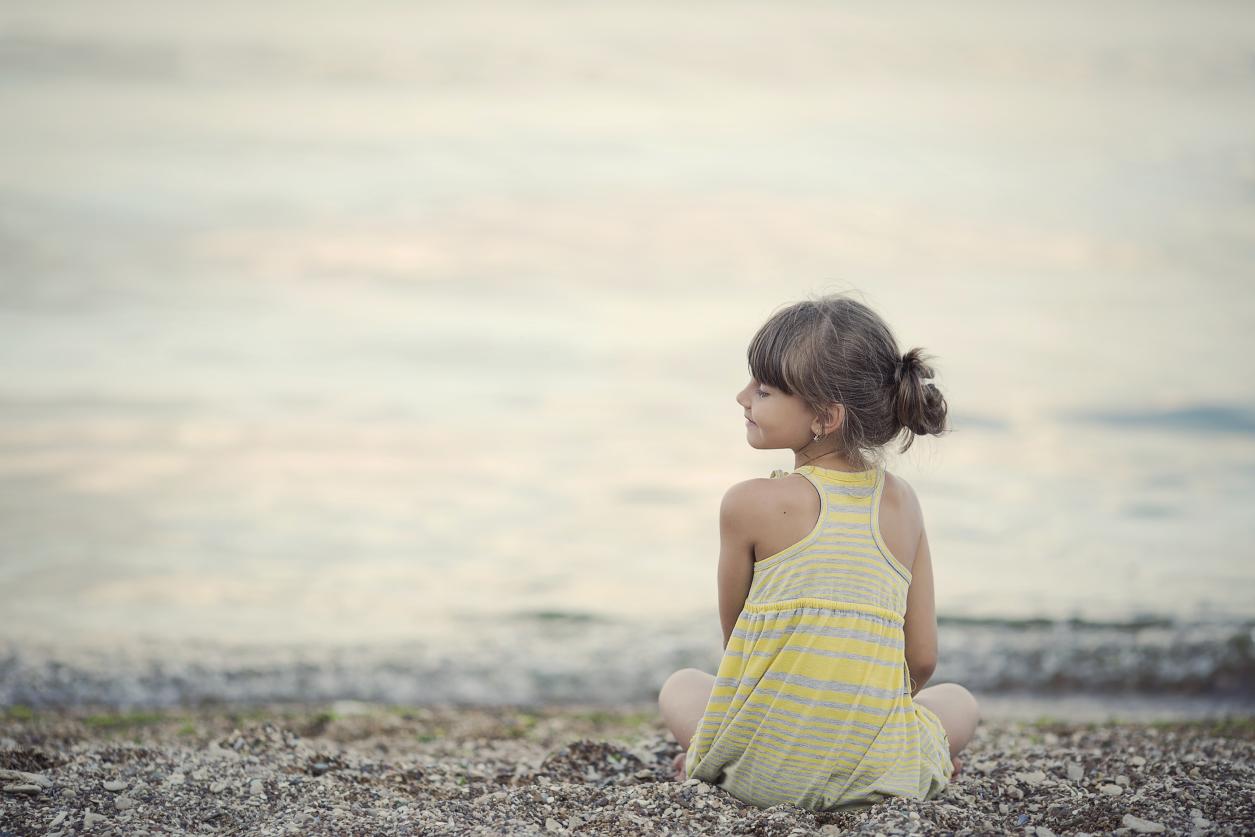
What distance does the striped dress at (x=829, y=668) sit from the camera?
3562 millimetres

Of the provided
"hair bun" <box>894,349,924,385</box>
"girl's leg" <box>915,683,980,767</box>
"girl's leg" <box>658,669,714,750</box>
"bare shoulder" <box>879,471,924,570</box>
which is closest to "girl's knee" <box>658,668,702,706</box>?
"girl's leg" <box>658,669,714,750</box>

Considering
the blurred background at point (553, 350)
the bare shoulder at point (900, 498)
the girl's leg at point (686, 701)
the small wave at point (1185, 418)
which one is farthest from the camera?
the small wave at point (1185, 418)

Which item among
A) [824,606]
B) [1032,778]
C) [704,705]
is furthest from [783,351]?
[1032,778]

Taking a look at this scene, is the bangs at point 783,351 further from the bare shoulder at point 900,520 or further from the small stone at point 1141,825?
the small stone at point 1141,825

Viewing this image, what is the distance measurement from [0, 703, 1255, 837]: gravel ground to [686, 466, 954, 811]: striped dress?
12 cm

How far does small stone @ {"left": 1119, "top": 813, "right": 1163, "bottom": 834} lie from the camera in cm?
347

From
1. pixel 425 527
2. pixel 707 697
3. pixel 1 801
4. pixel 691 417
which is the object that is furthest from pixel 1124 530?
pixel 1 801

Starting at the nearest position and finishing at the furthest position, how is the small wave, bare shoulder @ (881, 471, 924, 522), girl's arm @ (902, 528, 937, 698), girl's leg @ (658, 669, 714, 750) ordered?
bare shoulder @ (881, 471, 924, 522) < girl's arm @ (902, 528, 937, 698) < girl's leg @ (658, 669, 714, 750) < the small wave

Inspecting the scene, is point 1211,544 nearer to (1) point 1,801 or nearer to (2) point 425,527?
(2) point 425,527

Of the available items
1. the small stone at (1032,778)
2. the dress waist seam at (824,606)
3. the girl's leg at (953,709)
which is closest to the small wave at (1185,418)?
the small stone at (1032,778)

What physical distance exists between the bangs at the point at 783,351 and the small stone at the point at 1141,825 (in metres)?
1.70

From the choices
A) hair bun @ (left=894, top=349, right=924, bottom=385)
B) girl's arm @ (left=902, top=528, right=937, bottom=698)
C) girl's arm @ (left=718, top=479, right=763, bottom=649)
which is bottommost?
girl's arm @ (left=902, top=528, right=937, bottom=698)

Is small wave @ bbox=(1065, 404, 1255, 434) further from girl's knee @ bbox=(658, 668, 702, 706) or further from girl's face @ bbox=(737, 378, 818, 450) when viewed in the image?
girl's face @ bbox=(737, 378, 818, 450)

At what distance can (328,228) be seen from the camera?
2438cm
